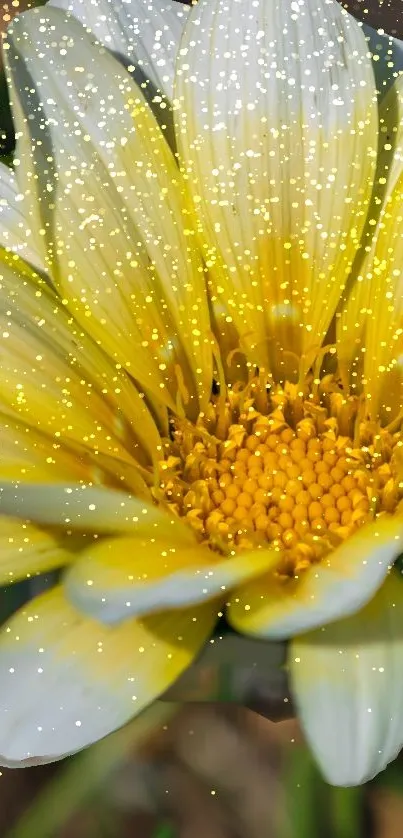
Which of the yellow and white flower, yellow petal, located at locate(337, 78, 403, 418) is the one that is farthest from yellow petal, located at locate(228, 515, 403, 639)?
yellow petal, located at locate(337, 78, 403, 418)

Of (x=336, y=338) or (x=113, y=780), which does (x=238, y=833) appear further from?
(x=336, y=338)

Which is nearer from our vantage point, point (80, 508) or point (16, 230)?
point (80, 508)

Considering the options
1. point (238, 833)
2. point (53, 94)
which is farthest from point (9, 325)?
point (238, 833)

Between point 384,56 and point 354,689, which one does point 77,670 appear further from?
point 384,56

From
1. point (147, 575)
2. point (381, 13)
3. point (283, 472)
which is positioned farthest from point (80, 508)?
point (381, 13)

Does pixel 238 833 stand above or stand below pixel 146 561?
below

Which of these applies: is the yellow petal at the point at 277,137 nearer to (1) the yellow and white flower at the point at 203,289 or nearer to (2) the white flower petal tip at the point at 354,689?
(1) the yellow and white flower at the point at 203,289
